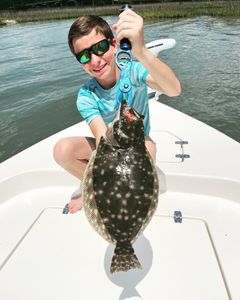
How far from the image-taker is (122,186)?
1.88m

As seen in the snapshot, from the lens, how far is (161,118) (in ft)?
17.4

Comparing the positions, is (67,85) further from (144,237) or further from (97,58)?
(144,237)

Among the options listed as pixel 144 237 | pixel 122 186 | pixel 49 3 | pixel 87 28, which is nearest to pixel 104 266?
pixel 144 237

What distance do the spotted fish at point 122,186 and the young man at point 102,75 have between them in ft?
1.73

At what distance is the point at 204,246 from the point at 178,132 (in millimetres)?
2196

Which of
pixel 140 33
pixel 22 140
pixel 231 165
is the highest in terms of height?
pixel 140 33

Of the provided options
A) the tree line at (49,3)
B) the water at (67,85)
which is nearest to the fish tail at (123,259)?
the water at (67,85)

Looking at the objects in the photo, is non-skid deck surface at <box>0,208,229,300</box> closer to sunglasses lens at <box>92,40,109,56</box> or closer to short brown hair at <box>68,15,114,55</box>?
sunglasses lens at <box>92,40,109,56</box>

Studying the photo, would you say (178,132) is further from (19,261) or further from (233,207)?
(19,261)

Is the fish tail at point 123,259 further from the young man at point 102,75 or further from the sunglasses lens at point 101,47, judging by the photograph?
the sunglasses lens at point 101,47

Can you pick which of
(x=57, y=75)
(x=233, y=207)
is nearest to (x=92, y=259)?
(x=233, y=207)

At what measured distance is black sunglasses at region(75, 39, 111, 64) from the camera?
2674 millimetres

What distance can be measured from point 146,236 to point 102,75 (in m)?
1.53

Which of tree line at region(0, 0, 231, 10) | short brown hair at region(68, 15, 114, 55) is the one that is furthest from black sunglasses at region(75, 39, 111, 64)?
tree line at region(0, 0, 231, 10)
